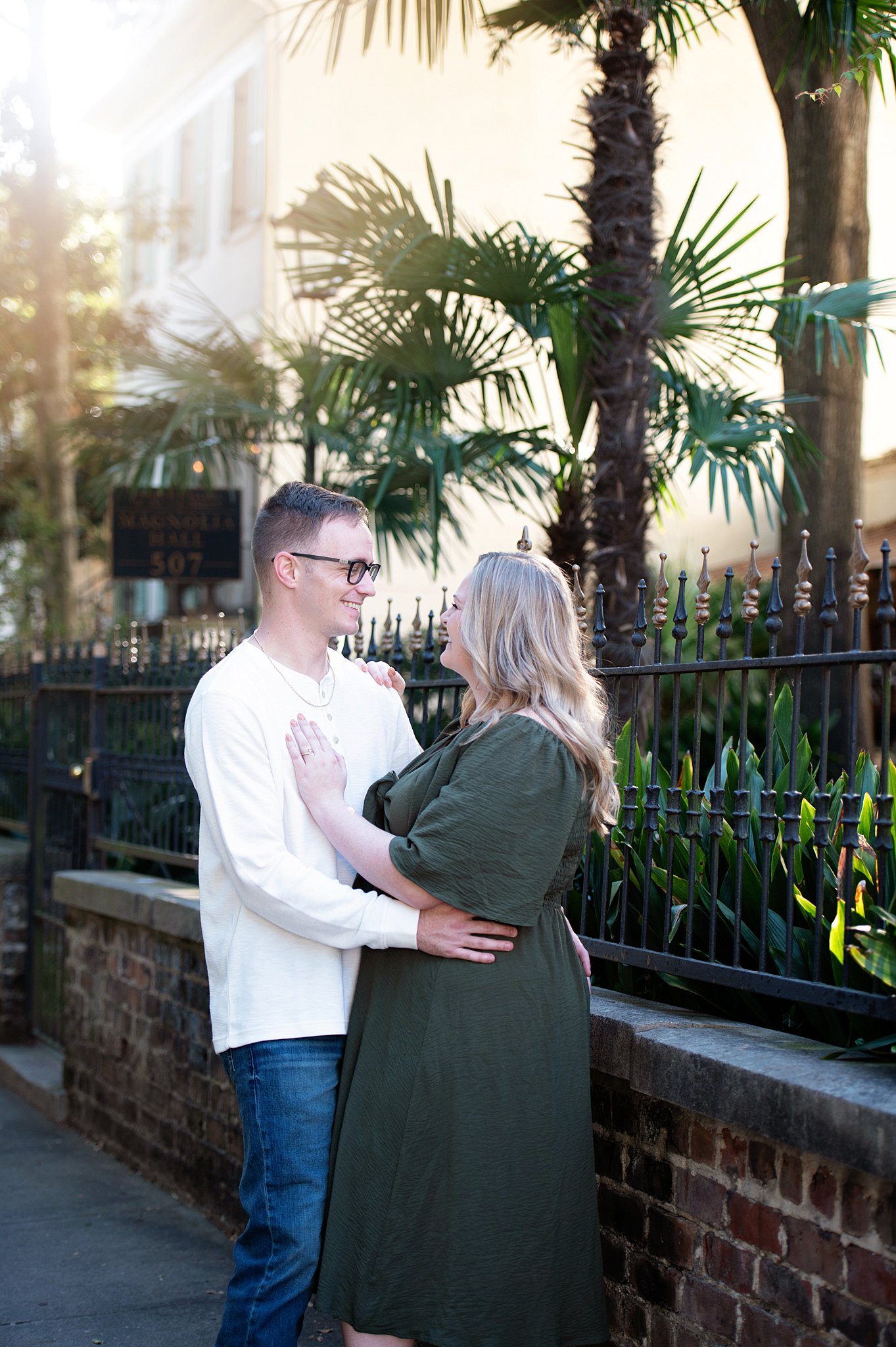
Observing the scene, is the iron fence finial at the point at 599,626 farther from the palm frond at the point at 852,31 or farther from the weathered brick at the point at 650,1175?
the palm frond at the point at 852,31

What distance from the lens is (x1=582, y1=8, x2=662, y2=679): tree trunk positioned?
20.4 ft

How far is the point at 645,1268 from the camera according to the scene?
3.09 metres

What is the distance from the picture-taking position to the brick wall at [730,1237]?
251cm

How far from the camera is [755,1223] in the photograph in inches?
109

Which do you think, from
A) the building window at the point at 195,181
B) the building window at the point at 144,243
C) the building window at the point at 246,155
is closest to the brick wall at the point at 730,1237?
the building window at the point at 246,155

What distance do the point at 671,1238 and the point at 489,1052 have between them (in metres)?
0.79

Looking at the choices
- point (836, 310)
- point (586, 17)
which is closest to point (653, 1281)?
point (836, 310)

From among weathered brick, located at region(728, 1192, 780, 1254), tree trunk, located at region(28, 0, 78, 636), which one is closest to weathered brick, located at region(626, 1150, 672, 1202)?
weathered brick, located at region(728, 1192, 780, 1254)

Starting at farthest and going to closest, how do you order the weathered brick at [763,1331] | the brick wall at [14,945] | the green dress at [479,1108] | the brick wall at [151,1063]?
the brick wall at [14,945]
the brick wall at [151,1063]
the weathered brick at [763,1331]
the green dress at [479,1108]

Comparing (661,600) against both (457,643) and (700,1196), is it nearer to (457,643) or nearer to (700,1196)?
(457,643)

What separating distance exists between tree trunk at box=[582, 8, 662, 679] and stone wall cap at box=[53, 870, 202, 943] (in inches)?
88.8

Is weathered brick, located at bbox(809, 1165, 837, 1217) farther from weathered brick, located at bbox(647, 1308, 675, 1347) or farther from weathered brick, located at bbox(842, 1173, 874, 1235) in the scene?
weathered brick, located at bbox(647, 1308, 675, 1347)

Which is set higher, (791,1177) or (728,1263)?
(791,1177)

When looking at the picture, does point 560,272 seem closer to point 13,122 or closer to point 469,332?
point 469,332
